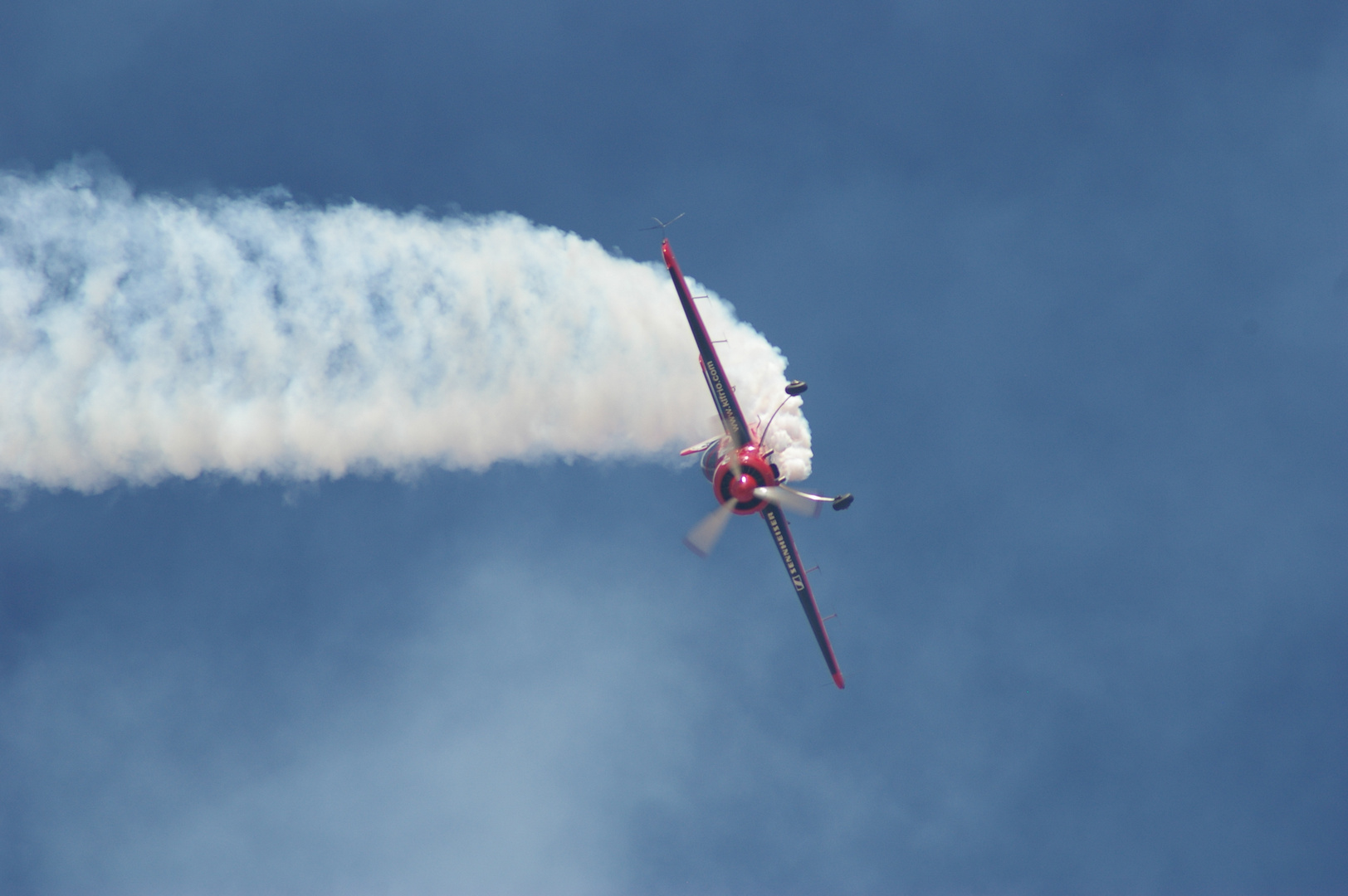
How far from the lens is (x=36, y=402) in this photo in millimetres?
47969

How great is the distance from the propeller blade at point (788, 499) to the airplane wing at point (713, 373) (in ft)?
9.13

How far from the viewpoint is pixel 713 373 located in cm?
4997

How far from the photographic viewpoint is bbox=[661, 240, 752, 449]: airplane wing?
48719 millimetres

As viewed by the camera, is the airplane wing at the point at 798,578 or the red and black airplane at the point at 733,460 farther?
the airplane wing at the point at 798,578

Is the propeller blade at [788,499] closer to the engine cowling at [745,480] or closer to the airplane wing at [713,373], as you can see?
the engine cowling at [745,480]

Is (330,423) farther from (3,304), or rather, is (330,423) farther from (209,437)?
(3,304)

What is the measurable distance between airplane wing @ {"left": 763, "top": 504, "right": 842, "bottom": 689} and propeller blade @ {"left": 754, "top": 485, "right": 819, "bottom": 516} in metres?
1.94

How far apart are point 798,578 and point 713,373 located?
1441 cm

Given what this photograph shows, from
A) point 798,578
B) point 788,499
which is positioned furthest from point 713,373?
point 798,578

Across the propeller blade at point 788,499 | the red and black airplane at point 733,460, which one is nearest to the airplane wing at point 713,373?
the red and black airplane at point 733,460

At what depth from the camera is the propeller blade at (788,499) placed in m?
46.8

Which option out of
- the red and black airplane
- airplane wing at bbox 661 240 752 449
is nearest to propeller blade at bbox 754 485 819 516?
the red and black airplane

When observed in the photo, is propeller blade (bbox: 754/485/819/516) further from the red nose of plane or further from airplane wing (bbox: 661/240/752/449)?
airplane wing (bbox: 661/240/752/449)

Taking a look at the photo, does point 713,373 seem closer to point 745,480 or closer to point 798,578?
point 745,480
